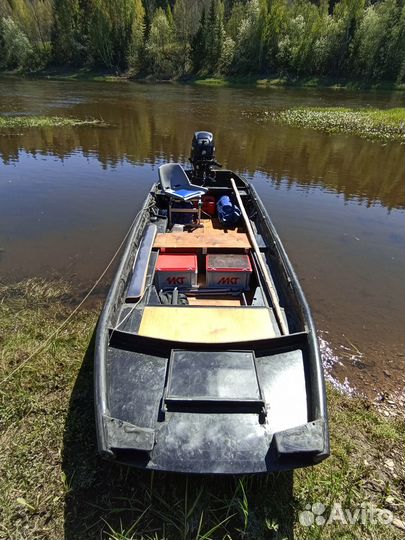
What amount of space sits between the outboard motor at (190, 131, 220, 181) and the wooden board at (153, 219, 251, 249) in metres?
2.44

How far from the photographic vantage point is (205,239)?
6699mm

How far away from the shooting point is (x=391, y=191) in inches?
513

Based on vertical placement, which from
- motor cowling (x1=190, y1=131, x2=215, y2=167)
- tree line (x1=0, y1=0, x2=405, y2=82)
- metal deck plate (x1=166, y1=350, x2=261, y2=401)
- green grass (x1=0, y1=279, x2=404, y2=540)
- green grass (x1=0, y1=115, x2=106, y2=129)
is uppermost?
tree line (x1=0, y1=0, x2=405, y2=82)

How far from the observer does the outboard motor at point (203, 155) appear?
29.3 feet

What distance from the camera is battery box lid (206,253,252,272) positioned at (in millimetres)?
5555

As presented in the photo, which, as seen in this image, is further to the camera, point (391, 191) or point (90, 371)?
point (391, 191)

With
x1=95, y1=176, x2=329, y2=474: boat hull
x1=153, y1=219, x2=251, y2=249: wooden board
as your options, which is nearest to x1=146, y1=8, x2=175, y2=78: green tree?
x1=153, y1=219, x2=251, y2=249: wooden board

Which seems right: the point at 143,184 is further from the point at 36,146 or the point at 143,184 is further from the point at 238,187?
the point at 36,146

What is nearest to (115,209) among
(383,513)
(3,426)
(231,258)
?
(231,258)

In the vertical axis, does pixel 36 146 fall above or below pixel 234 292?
below

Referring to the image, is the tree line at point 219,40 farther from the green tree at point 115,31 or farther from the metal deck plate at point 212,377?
the metal deck plate at point 212,377

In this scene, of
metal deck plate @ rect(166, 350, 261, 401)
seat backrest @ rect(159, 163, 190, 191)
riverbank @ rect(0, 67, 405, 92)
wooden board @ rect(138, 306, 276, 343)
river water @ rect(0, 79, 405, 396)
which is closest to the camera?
metal deck plate @ rect(166, 350, 261, 401)

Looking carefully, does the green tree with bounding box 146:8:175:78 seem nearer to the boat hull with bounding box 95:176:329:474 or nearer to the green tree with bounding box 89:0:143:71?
the green tree with bounding box 89:0:143:71

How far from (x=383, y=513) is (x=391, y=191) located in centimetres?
1226
